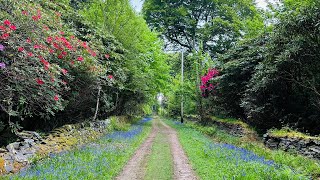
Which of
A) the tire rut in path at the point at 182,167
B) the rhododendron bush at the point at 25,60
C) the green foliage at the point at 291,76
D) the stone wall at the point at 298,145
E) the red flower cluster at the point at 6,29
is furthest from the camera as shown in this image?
the green foliage at the point at 291,76

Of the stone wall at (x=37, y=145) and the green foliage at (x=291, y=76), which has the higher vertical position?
the green foliage at (x=291, y=76)

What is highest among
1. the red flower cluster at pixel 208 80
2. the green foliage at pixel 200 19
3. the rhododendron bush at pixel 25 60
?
the green foliage at pixel 200 19

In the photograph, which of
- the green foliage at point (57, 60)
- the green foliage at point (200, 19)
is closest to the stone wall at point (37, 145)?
the green foliage at point (57, 60)

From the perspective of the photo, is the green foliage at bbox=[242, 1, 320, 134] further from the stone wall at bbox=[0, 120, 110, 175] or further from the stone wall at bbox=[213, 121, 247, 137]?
the stone wall at bbox=[0, 120, 110, 175]

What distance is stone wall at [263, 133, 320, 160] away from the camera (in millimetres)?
9430

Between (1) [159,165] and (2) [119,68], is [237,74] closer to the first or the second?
(2) [119,68]

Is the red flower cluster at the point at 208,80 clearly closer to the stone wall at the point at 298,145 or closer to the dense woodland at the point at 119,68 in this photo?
the dense woodland at the point at 119,68

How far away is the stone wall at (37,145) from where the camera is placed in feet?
22.7

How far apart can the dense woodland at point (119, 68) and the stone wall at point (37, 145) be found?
0.63 metres

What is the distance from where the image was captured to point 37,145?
867cm

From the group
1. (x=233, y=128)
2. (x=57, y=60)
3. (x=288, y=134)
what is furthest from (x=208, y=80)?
(x=57, y=60)

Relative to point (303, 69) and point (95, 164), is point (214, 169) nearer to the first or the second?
point (95, 164)

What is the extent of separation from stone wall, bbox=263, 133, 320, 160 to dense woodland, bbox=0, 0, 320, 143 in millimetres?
1396

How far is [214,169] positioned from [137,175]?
8.04 ft
